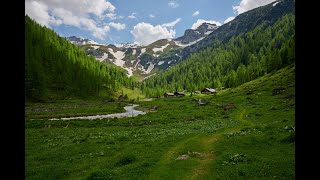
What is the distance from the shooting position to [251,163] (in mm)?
23219

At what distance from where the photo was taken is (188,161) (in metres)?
24.6

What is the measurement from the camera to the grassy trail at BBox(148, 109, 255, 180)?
2131cm

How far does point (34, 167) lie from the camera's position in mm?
26625

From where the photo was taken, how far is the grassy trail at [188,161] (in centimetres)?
2131
